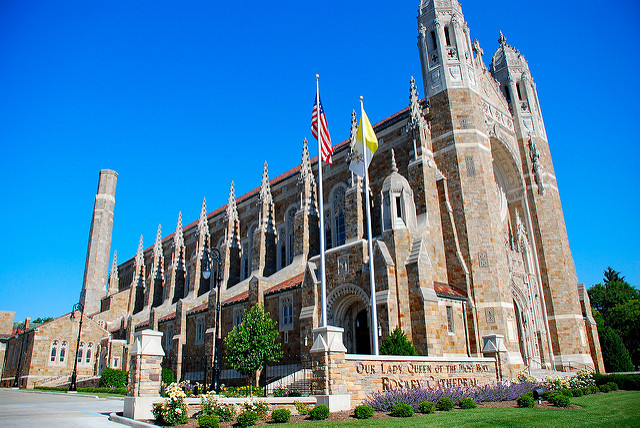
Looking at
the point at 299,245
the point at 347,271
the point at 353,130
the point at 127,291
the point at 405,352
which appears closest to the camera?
the point at 405,352

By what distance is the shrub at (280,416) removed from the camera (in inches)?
Answer: 476

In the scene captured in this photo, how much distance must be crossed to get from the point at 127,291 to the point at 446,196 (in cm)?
3969

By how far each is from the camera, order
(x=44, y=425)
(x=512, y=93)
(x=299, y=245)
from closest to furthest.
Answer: (x=44, y=425) < (x=299, y=245) < (x=512, y=93)

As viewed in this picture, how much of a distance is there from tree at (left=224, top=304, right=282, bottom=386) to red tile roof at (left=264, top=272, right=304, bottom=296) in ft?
8.57

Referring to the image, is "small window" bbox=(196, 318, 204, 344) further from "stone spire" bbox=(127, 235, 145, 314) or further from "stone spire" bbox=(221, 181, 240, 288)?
"stone spire" bbox=(127, 235, 145, 314)

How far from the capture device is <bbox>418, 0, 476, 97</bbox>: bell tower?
94.4ft

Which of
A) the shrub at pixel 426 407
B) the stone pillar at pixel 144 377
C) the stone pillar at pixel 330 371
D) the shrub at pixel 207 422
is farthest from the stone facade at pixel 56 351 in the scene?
the shrub at pixel 426 407

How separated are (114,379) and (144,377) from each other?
21.0m

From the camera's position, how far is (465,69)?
28.9 meters

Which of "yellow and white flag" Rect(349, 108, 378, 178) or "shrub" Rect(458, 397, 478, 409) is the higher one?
"yellow and white flag" Rect(349, 108, 378, 178)

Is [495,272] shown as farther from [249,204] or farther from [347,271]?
[249,204]

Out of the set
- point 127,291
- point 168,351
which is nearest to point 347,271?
point 168,351

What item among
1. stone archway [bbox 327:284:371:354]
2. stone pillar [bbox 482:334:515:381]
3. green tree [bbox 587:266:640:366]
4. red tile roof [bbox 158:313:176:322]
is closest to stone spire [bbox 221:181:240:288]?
red tile roof [bbox 158:313:176:322]

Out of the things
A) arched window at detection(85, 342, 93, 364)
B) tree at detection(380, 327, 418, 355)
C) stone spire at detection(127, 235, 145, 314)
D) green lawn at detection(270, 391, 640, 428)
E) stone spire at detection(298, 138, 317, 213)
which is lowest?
green lawn at detection(270, 391, 640, 428)
